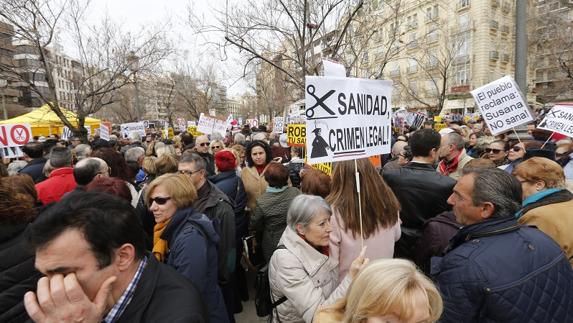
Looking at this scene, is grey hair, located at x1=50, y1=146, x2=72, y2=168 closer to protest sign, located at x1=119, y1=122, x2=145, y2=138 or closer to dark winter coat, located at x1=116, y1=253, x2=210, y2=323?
dark winter coat, located at x1=116, y1=253, x2=210, y2=323

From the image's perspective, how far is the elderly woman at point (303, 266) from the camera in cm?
220

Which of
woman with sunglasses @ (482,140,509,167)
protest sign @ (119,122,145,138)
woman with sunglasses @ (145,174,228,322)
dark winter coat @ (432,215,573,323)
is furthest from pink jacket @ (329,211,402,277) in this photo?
protest sign @ (119,122,145,138)

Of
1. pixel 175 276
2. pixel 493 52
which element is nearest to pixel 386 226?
pixel 175 276

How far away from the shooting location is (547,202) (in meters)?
2.55

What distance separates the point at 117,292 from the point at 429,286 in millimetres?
1374

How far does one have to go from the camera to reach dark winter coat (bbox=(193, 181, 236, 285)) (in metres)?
3.11

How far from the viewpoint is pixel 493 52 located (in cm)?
3709

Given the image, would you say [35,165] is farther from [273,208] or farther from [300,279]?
[300,279]

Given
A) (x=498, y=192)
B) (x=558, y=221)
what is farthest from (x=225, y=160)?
(x=558, y=221)

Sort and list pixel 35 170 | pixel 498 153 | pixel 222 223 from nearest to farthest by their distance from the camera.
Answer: pixel 222 223, pixel 498 153, pixel 35 170

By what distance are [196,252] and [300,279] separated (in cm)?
76

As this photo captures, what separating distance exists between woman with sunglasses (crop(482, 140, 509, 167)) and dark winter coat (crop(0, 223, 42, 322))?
5.83 m

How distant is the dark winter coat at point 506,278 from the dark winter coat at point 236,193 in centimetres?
282

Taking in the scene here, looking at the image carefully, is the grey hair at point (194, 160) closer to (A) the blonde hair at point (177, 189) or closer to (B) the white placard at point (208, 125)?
(A) the blonde hair at point (177, 189)
